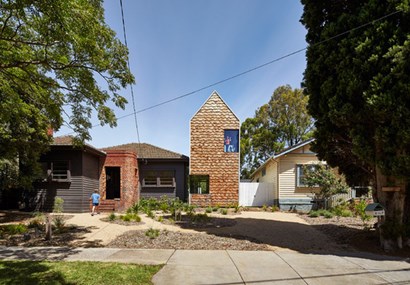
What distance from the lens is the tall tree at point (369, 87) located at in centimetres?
762

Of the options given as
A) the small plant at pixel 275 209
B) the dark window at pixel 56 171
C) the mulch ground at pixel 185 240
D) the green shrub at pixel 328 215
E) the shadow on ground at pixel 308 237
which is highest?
the dark window at pixel 56 171

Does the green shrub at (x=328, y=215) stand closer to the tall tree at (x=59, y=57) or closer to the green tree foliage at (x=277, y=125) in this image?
the tall tree at (x=59, y=57)

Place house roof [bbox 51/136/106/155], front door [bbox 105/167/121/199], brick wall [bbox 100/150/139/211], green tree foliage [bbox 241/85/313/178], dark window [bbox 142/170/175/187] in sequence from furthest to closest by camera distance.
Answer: green tree foliage [bbox 241/85/313/178] → front door [bbox 105/167/121/199] → dark window [bbox 142/170/175/187] → brick wall [bbox 100/150/139/211] → house roof [bbox 51/136/106/155]

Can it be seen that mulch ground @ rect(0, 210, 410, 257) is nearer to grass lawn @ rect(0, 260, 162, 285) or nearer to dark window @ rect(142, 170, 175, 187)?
grass lawn @ rect(0, 260, 162, 285)

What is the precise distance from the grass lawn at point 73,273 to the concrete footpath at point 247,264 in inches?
14.5

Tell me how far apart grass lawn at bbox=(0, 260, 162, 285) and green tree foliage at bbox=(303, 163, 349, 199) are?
14970 millimetres

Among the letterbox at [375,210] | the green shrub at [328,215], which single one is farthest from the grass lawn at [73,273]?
the green shrub at [328,215]

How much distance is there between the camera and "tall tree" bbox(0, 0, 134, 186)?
19.0ft

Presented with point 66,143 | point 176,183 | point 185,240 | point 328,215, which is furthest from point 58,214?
point 328,215

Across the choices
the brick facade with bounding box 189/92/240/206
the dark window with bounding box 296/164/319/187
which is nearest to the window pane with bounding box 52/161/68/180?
the brick facade with bounding box 189/92/240/206

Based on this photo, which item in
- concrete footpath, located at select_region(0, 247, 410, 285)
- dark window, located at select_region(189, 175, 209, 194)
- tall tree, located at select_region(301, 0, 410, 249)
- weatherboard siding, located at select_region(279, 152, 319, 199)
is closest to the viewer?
concrete footpath, located at select_region(0, 247, 410, 285)

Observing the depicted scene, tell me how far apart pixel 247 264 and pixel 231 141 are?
48.4 ft

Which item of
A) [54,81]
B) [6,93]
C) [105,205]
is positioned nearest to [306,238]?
[54,81]

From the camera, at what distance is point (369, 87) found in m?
8.05
